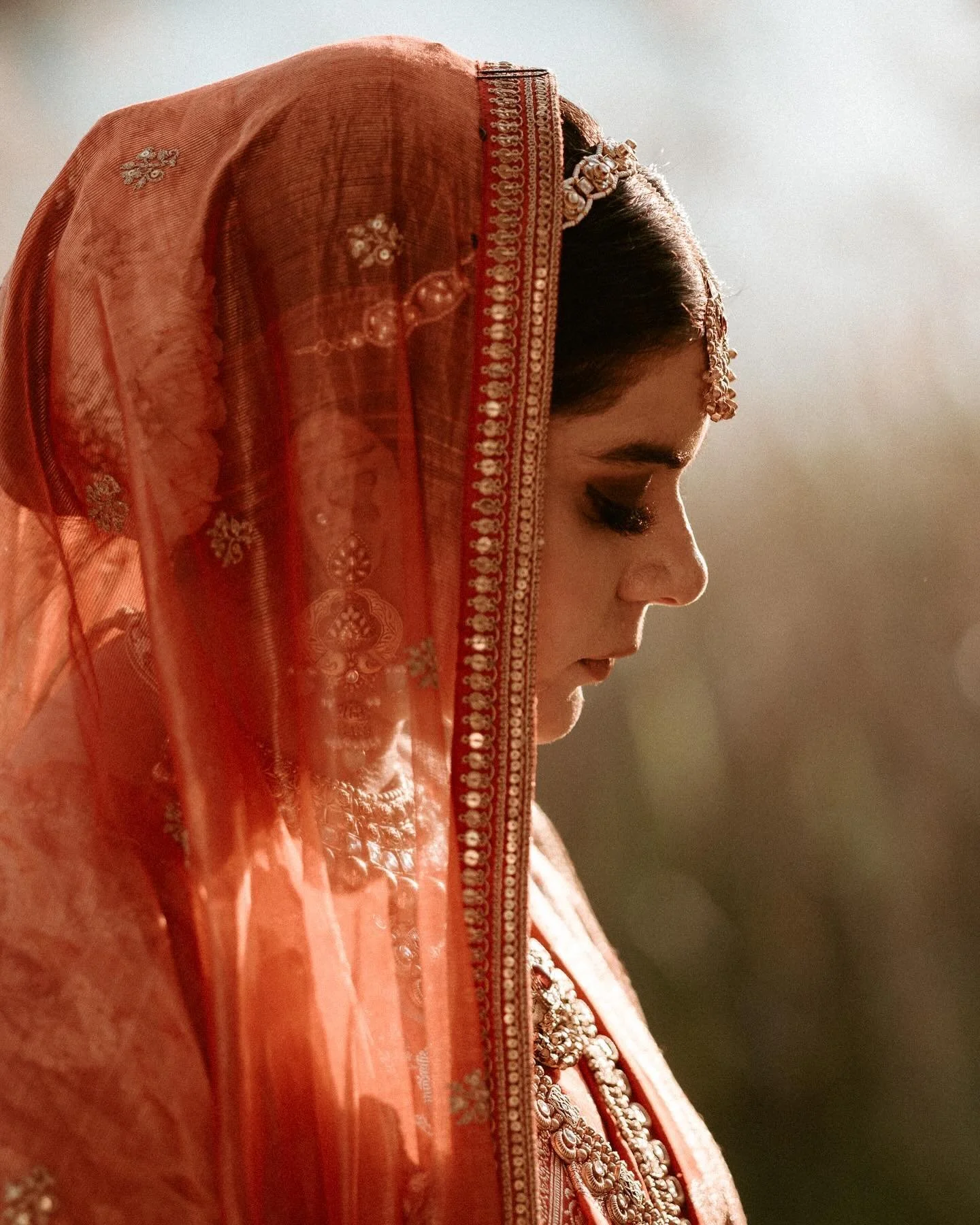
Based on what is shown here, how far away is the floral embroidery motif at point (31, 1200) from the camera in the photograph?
22.4 inches

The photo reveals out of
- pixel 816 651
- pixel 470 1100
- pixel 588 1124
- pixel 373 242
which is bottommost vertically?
pixel 816 651

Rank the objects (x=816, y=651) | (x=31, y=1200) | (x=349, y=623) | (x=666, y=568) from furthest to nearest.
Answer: (x=816, y=651), (x=666, y=568), (x=349, y=623), (x=31, y=1200)

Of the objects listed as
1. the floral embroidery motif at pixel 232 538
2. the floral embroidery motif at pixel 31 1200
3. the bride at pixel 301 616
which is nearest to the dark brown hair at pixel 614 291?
the bride at pixel 301 616

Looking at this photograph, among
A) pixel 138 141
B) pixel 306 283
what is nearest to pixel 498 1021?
pixel 306 283

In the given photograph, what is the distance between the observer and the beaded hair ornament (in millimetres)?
738

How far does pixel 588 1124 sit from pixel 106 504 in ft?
1.84

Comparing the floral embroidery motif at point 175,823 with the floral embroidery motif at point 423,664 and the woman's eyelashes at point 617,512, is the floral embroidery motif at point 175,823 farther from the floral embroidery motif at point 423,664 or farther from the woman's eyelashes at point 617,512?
the woman's eyelashes at point 617,512

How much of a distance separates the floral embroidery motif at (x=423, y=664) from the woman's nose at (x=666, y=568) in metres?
0.18

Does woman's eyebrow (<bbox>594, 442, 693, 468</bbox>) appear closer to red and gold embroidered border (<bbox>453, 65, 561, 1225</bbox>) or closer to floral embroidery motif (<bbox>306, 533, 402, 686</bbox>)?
red and gold embroidered border (<bbox>453, 65, 561, 1225</bbox>)

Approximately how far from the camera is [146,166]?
688 mm

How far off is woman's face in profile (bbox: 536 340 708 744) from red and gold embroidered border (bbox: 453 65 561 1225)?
4 centimetres

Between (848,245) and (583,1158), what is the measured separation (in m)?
1.55

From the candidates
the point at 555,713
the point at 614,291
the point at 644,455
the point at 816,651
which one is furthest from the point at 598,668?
the point at 816,651

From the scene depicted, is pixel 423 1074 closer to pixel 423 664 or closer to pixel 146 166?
pixel 423 664
